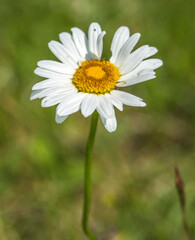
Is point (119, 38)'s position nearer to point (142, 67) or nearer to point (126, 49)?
point (126, 49)

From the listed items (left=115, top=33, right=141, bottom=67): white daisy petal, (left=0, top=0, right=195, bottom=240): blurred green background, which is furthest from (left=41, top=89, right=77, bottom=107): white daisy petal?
(left=0, top=0, right=195, bottom=240): blurred green background

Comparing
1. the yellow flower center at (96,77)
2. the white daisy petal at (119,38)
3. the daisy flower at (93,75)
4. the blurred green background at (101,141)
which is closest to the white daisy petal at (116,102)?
the daisy flower at (93,75)

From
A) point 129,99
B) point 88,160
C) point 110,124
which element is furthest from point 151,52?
point 88,160

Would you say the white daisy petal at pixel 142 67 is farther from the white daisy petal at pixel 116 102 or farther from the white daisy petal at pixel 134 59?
the white daisy petal at pixel 116 102

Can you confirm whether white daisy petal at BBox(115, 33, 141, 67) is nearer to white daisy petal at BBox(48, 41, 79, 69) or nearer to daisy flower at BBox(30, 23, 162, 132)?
daisy flower at BBox(30, 23, 162, 132)

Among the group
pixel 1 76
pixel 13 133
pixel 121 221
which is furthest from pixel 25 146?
pixel 121 221

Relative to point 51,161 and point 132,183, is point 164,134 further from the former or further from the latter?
point 51,161

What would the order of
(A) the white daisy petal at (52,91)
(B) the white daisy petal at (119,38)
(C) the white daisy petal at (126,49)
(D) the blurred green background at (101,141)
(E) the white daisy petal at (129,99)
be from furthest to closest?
(D) the blurred green background at (101,141)
(B) the white daisy petal at (119,38)
(C) the white daisy petal at (126,49)
(A) the white daisy petal at (52,91)
(E) the white daisy petal at (129,99)
